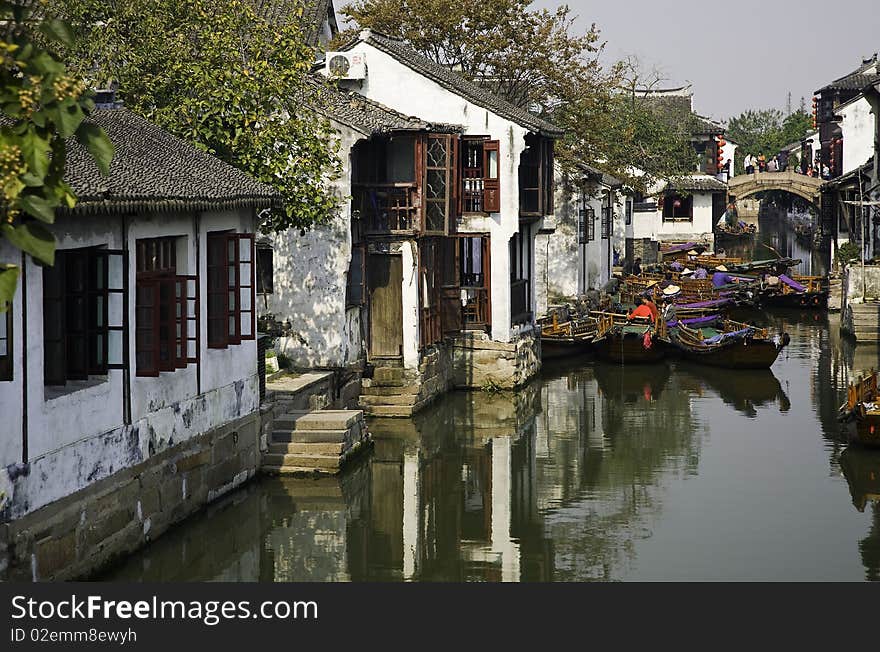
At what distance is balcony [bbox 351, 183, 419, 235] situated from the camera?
26.2m

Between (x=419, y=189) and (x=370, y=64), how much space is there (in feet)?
13.4

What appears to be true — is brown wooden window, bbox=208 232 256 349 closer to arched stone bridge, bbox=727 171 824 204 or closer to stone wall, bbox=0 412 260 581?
stone wall, bbox=0 412 260 581

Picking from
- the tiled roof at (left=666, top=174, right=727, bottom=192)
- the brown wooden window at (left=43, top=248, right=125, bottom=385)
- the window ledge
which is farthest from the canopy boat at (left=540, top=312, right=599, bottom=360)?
the tiled roof at (left=666, top=174, right=727, bottom=192)

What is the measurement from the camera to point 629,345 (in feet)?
113

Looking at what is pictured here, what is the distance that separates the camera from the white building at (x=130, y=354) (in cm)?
1300

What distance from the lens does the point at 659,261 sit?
216 ft

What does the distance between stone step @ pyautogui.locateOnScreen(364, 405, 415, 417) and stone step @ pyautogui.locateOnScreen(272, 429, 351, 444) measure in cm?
504

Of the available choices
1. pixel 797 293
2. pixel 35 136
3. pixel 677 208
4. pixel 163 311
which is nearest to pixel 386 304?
pixel 163 311

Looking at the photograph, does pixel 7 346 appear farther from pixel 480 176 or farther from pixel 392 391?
pixel 480 176

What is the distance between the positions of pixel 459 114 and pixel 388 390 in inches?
257

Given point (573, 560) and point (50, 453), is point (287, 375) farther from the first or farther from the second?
point (50, 453)

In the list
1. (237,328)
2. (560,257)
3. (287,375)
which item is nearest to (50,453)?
(237,328)

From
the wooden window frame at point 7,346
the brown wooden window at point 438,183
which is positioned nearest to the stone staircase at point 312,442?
the brown wooden window at point 438,183

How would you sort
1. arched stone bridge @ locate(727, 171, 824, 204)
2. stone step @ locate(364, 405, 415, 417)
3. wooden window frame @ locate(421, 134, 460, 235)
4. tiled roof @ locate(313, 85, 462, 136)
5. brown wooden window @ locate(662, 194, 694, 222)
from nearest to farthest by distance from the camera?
tiled roof @ locate(313, 85, 462, 136), stone step @ locate(364, 405, 415, 417), wooden window frame @ locate(421, 134, 460, 235), brown wooden window @ locate(662, 194, 694, 222), arched stone bridge @ locate(727, 171, 824, 204)
